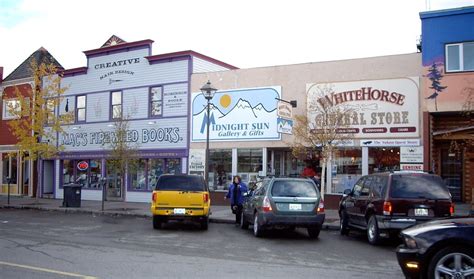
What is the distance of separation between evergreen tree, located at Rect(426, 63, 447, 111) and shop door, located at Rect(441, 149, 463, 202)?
10.8 feet

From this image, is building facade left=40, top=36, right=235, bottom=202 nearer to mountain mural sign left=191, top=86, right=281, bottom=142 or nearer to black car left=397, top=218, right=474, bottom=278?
mountain mural sign left=191, top=86, right=281, bottom=142

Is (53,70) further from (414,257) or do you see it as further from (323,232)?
(414,257)

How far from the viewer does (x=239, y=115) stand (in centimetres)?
2302

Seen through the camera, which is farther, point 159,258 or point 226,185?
point 226,185

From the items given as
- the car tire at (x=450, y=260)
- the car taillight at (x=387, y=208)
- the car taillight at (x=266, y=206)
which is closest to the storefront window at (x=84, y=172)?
the car taillight at (x=266, y=206)

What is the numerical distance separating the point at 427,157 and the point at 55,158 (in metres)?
20.4

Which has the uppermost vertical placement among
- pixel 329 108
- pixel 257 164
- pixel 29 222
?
pixel 329 108

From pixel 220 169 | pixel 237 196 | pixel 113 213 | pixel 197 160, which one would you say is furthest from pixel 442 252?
pixel 197 160

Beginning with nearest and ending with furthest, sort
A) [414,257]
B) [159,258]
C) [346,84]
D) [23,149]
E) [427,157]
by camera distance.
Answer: [414,257] < [159,258] < [427,157] < [346,84] < [23,149]

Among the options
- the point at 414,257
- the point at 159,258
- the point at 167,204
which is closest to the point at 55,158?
the point at 167,204

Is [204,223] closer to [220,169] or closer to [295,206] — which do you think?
[295,206]

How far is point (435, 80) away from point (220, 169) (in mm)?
10167

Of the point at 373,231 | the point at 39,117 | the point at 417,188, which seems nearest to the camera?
the point at 417,188

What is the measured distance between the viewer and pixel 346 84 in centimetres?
2041
